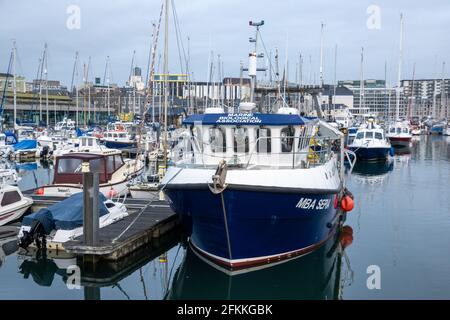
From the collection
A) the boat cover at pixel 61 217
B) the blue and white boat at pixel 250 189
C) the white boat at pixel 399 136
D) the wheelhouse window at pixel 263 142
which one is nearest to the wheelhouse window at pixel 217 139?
the blue and white boat at pixel 250 189

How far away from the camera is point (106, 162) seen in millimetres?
24062

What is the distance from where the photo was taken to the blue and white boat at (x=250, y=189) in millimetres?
13070

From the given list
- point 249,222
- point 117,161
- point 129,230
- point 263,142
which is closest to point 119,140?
point 117,161

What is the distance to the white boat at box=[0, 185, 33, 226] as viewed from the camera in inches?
723

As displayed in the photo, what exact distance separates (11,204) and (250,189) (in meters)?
10.4

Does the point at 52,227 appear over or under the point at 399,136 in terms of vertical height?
under

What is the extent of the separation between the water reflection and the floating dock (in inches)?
67.7

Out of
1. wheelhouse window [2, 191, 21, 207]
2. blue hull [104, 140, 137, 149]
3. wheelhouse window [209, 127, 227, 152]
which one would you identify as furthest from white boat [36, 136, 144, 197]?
blue hull [104, 140, 137, 149]

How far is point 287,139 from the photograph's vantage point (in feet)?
50.8

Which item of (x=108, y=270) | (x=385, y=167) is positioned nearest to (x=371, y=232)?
(x=108, y=270)

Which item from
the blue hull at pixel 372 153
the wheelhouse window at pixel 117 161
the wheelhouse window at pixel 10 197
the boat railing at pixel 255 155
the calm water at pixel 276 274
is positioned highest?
the boat railing at pixel 255 155

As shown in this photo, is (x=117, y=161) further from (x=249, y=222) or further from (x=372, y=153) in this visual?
(x=372, y=153)

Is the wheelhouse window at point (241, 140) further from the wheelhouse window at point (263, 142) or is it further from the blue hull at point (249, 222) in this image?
the blue hull at point (249, 222)

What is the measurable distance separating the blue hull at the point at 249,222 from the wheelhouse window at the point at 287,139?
1847mm
